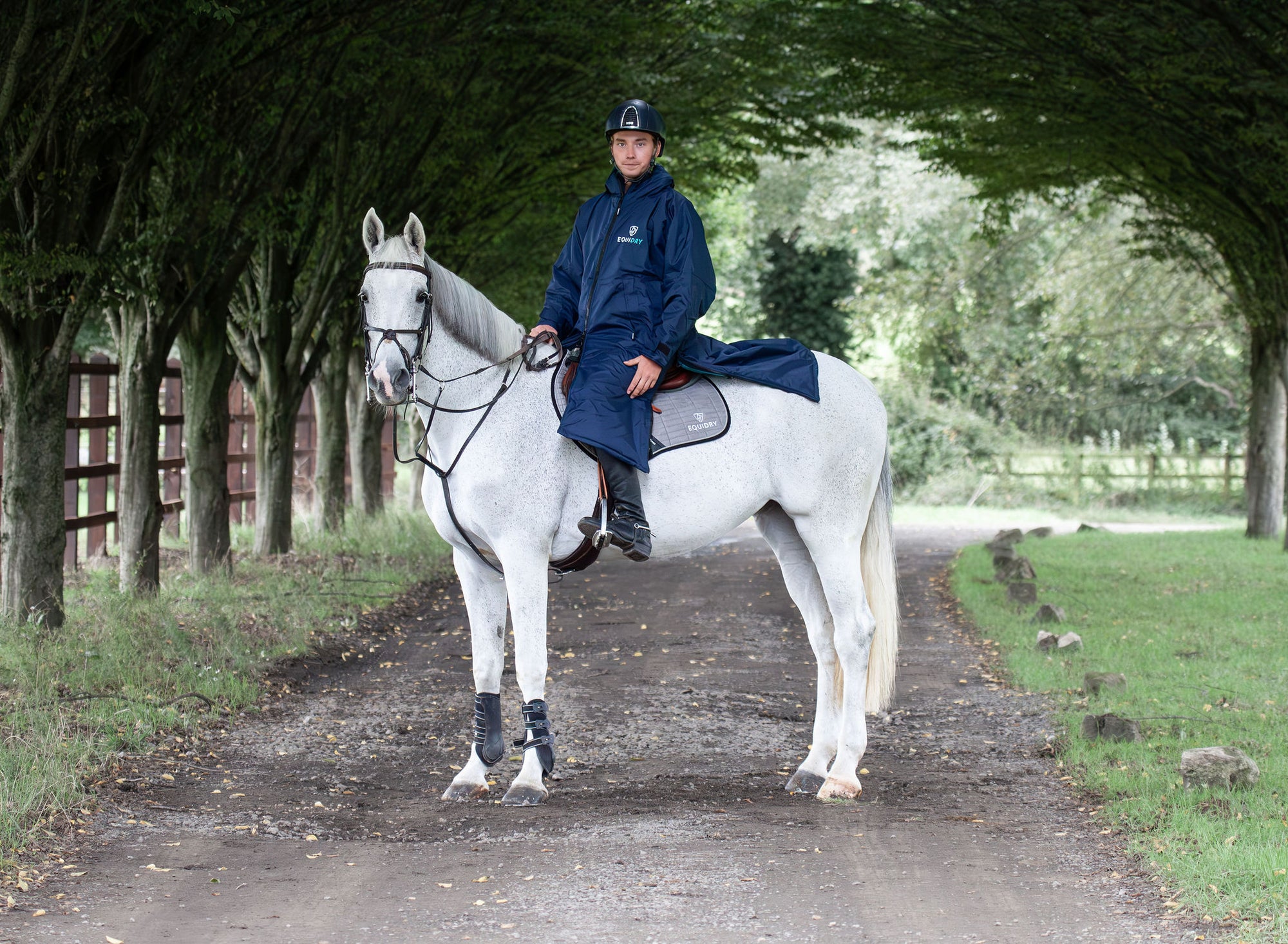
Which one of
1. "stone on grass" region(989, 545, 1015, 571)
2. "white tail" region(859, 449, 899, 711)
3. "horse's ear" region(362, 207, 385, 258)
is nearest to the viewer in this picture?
"horse's ear" region(362, 207, 385, 258)

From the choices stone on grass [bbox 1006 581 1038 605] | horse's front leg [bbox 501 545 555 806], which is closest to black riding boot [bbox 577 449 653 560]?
horse's front leg [bbox 501 545 555 806]

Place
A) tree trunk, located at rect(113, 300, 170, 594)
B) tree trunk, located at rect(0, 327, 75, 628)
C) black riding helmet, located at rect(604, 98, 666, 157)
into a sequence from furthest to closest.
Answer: tree trunk, located at rect(113, 300, 170, 594) < tree trunk, located at rect(0, 327, 75, 628) < black riding helmet, located at rect(604, 98, 666, 157)

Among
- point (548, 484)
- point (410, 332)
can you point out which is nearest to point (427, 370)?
point (410, 332)

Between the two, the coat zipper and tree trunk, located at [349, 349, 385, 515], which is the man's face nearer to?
the coat zipper

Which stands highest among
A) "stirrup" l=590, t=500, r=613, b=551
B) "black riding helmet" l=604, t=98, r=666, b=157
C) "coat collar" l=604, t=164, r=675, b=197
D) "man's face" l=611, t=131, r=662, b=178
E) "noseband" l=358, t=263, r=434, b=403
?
"black riding helmet" l=604, t=98, r=666, b=157

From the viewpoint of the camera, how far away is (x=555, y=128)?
15.2 meters

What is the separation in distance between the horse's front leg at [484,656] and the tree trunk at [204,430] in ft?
23.5

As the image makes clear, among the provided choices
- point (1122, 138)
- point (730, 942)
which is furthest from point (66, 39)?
point (1122, 138)

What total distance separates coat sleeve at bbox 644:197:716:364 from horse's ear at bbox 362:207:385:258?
1321mm

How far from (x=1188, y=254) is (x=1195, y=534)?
16.4 feet

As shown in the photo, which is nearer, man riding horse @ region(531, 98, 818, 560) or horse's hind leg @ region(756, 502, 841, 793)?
man riding horse @ region(531, 98, 818, 560)

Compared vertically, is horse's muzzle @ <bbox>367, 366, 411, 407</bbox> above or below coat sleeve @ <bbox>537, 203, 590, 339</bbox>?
below

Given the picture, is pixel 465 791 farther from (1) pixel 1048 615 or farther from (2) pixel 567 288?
(1) pixel 1048 615

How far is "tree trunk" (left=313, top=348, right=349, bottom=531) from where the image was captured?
685 inches
